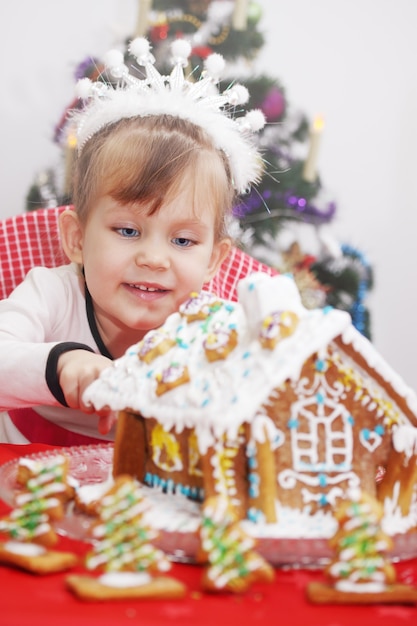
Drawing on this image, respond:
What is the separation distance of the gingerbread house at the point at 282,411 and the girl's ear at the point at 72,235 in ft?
2.27

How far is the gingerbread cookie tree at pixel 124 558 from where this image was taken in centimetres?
50

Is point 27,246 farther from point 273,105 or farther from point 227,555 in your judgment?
point 273,105

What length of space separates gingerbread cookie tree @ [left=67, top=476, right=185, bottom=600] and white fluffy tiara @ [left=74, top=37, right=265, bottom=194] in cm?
86

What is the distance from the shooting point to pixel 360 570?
1.72ft

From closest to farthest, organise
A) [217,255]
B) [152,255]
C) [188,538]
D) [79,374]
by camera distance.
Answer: [188,538] < [79,374] < [152,255] < [217,255]

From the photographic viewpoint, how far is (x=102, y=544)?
54 centimetres

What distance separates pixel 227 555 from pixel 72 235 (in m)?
0.94

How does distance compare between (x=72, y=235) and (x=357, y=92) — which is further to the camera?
(x=357, y=92)

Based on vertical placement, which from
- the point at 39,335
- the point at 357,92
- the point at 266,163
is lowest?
the point at 39,335

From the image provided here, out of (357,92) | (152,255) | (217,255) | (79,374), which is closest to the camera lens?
(79,374)

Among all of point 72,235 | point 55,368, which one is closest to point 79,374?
point 55,368

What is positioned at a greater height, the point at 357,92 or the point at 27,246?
the point at 357,92

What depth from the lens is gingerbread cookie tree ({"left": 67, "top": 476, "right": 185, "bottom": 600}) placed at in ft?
1.62

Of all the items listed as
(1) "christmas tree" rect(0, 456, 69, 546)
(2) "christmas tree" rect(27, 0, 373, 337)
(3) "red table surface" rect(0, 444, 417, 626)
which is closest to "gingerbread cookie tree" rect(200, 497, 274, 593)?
(3) "red table surface" rect(0, 444, 417, 626)
